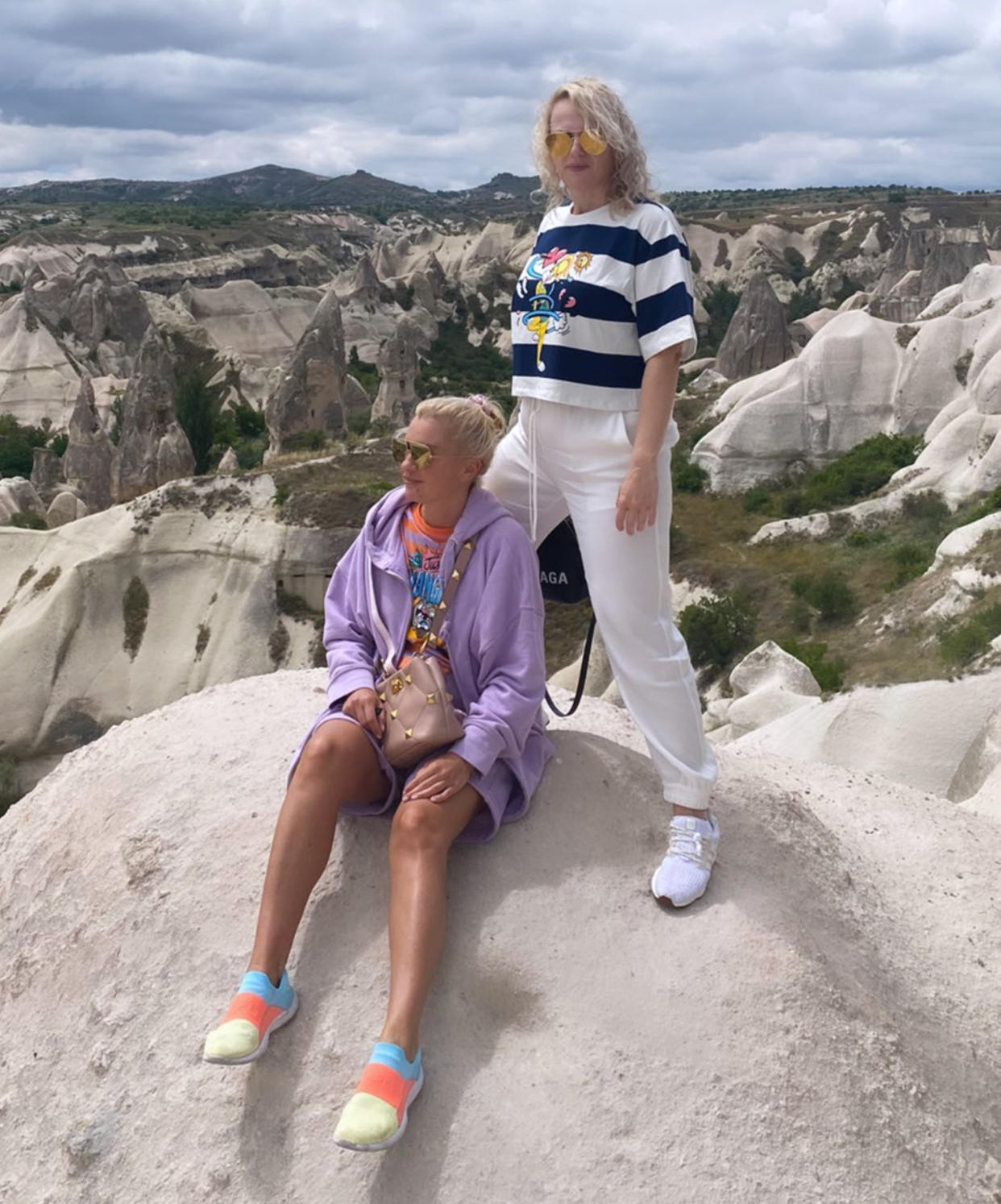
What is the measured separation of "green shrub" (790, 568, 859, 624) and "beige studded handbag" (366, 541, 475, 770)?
14854mm

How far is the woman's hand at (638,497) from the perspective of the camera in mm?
3227

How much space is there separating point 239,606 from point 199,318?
36.3 meters

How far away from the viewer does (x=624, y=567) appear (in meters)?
3.37

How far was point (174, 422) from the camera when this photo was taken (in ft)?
104

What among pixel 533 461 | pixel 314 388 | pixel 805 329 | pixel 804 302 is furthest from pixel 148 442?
pixel 804 302

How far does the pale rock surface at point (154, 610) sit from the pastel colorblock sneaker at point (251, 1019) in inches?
670

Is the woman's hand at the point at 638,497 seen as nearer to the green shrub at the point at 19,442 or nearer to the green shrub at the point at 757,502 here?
the green shrub at the point at 757,502

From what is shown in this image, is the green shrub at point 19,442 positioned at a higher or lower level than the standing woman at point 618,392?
lower

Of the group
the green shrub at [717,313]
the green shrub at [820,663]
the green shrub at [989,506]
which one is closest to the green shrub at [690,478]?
the green shrub at [989,506]

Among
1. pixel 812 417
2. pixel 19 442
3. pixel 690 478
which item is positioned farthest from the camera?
pixel 19 442

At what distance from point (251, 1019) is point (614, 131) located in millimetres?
2584

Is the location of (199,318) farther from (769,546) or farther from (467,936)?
(467,936)

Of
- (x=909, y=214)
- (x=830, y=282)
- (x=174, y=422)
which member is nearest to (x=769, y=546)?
(x=174, y=422)

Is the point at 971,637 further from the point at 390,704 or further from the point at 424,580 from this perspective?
the point at 390,704
